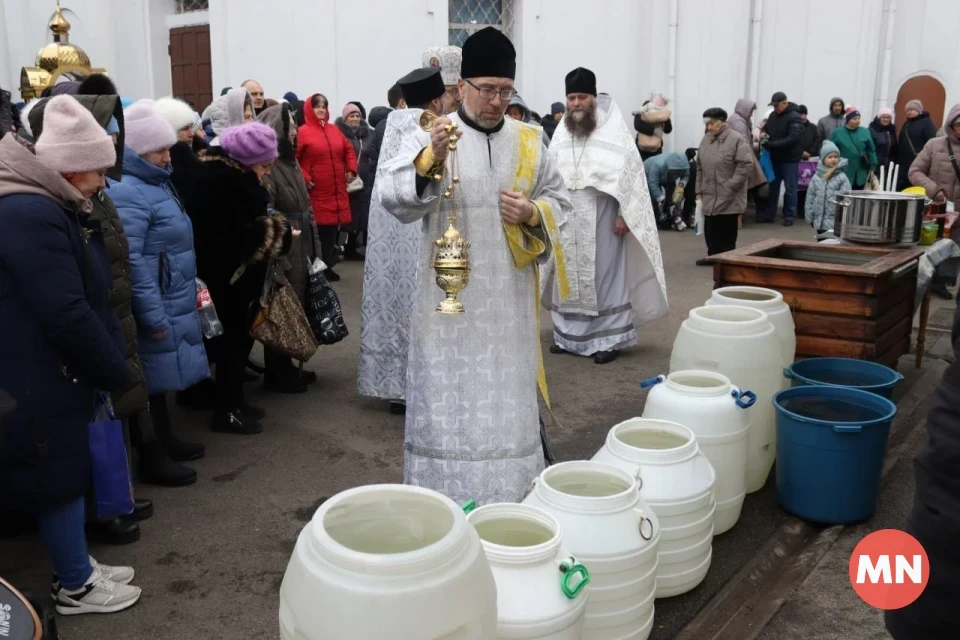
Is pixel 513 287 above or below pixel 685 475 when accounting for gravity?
above

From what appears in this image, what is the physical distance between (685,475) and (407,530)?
1390 millimetres

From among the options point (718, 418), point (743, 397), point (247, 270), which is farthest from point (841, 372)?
point (247, 270)

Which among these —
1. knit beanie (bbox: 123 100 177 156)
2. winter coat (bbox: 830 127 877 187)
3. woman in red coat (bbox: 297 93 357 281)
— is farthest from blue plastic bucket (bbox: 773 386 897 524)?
winter coat (bbox: 830 127 877 187)

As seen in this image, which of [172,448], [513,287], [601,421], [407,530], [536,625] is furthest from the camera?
[601,421]

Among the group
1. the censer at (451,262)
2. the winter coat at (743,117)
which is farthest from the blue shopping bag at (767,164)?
the censer at (451,262)

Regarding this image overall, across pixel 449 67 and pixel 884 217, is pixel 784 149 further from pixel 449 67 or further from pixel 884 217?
pixel 449 67

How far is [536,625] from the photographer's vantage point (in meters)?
2.10

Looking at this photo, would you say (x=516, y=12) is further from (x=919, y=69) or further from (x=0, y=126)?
(x=0, y=126)

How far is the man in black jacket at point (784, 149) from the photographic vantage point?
1372 centimetres

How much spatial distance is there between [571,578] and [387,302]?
3.04 m

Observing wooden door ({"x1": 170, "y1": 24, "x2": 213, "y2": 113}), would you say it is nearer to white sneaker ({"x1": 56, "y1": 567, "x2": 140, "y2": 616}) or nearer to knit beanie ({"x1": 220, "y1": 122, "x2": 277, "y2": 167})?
knit beanie ({"x1": 220, "y1": 122, "x2": 277, "y2": 167})

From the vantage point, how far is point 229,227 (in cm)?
450

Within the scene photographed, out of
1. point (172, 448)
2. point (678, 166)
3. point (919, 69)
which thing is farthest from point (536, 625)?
point (919, 69)

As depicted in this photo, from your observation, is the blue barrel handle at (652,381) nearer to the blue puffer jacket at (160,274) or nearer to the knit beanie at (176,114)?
the blue puffer jacket at (160,274)
